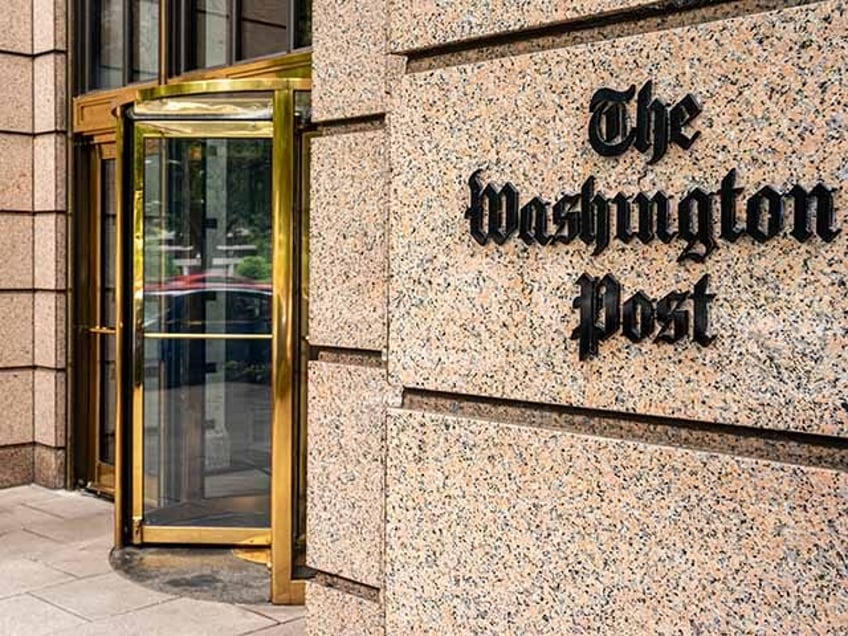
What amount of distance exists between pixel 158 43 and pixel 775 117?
7.01 metres

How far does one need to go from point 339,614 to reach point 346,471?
475mm

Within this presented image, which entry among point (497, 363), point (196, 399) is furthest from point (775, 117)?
point (196, 399)

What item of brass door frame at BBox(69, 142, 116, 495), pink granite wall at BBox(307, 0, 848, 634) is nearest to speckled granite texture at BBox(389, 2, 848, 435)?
pink granite wall at BBox(307, 0, 848, 634)

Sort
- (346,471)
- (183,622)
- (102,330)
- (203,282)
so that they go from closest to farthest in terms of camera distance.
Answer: (346,471), (183,622), (203,282), (102,330)

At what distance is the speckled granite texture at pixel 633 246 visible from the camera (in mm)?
2383

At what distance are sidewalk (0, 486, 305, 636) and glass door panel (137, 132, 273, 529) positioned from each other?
615mm

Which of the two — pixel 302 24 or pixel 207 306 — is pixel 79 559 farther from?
pixel 302 24

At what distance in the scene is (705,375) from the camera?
8.41 ft

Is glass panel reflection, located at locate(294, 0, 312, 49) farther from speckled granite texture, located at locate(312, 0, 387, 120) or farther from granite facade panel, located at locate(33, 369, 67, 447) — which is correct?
granite facade panel, located at locate(33, 369, 67, 447)

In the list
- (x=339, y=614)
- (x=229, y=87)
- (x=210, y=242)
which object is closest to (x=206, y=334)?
(x=210, y=242)

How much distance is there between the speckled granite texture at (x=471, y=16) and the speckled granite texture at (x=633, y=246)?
0.08m

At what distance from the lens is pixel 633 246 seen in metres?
2.69

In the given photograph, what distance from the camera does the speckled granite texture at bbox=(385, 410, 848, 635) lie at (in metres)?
2.43

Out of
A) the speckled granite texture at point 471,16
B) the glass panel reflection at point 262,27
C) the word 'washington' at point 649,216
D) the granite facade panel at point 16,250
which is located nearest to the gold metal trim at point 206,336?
the glass panel reflection at point 262,27
